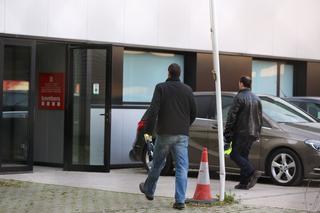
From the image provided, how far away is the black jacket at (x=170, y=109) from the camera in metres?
8.45

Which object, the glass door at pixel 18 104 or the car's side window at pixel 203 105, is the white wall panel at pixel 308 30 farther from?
the glass door at pixel 18 104

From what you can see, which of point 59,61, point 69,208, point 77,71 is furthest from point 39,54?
point 69,208

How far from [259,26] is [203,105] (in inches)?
190

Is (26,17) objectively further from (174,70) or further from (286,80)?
(286,80)

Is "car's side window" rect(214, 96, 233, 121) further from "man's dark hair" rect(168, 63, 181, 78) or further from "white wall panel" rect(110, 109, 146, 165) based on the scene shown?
"man's dark hair" rect(168, 63, 181, 78)

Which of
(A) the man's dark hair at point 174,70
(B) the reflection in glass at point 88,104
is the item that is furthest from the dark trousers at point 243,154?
(B) the reflection in glass at point 88,104

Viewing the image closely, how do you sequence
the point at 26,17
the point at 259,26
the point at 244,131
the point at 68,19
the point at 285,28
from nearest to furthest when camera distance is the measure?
the point at 244,131 < the point at 26,17 < the point at 68,19 < the point at 259,26 < the point at 285,28

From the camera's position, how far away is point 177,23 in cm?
1460

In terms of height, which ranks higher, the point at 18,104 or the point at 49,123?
the point at 18,104

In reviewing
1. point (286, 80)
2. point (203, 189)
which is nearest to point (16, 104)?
point (203, 189)

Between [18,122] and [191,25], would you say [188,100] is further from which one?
[191,25]

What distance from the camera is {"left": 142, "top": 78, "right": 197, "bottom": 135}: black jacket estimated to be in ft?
27.7

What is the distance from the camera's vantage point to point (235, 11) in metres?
15.7

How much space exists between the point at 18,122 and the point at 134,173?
2.52m
